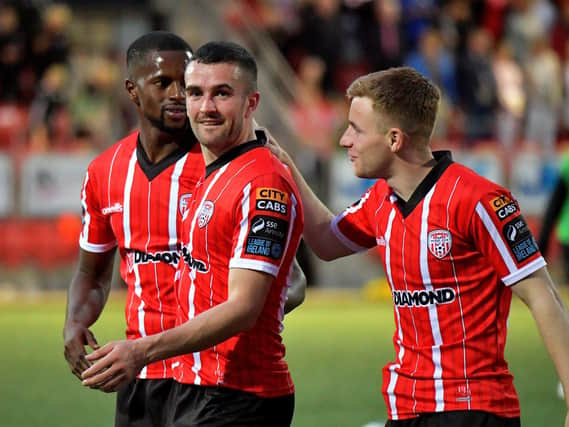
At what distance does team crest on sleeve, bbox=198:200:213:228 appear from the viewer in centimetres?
460

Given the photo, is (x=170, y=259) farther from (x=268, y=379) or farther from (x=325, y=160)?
(x=325, y=160)

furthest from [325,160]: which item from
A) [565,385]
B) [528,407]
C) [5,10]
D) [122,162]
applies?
[565,385]

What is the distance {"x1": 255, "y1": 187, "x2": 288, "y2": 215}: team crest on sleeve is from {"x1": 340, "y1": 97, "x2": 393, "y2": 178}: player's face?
0.42 m

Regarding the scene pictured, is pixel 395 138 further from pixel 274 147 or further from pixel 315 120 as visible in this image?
pixel 315 120

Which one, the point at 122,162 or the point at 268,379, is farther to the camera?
the point at 122,162

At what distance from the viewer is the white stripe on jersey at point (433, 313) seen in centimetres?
460

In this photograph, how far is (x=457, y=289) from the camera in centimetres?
461

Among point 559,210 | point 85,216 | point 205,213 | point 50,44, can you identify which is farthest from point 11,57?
point 205,213

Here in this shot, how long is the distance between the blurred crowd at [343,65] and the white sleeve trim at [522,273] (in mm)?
13178

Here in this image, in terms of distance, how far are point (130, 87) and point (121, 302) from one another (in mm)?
11453

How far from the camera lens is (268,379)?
463 cm

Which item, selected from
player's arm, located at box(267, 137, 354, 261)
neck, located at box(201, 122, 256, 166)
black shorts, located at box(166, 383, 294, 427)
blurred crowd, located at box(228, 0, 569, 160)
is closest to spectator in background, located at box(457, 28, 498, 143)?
blurred crowd, located at box(228, 0, 569, 160)

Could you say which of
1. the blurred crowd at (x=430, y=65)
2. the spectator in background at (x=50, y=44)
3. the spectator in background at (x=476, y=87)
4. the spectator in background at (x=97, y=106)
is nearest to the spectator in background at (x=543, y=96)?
the blurred crowd at (x=430, y=65)

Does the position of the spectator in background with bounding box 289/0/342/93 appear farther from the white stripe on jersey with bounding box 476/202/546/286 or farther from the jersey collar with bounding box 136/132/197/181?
the white stripe on jersey with bounding box 476/202/546/286
